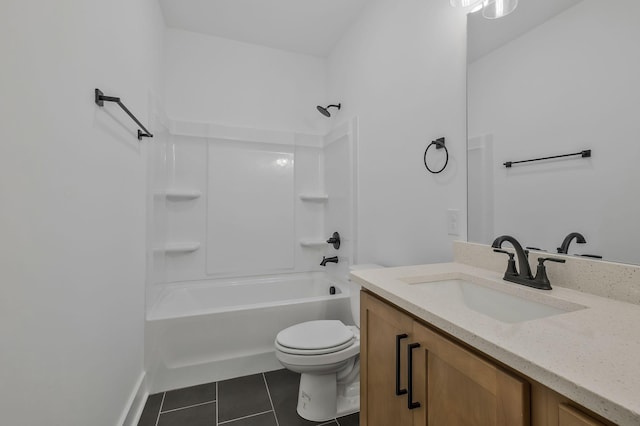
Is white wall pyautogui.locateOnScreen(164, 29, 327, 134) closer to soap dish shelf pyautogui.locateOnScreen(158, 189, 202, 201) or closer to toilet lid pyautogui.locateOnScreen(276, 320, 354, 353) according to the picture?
soap dish shelf pyautogui.locateOnScreen(158, 189, 202, 201)

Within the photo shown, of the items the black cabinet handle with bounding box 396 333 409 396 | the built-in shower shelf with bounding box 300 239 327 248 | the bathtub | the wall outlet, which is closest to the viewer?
the black cabinet handle with bounding box 396 333 409 396

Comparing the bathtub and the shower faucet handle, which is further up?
the shower faucet handle

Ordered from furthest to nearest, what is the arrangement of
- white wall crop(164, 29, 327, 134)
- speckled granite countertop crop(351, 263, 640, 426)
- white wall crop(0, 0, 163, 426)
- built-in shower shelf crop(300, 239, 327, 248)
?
built-in shower shelf crop(300, 239, 327, 248), white wall crop(164, 29, 327, 134), white wall crop(0, 0, 163, 426), speckled granite countertop crop(351, 263, 640, 426)

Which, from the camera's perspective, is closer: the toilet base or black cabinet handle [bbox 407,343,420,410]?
black cabinet handle [bbox 407,343,420,410]

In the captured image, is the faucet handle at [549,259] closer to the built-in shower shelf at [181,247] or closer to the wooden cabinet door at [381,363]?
the wooden cabinet door at [381,363]

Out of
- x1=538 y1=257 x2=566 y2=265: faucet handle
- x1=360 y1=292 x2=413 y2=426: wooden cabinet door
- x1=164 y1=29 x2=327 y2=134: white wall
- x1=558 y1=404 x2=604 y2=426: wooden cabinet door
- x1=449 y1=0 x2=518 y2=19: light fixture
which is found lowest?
x1=360 y1=292 x2=413 y2=426: wooden cabinet door

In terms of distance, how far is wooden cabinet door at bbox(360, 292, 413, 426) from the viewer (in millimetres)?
827

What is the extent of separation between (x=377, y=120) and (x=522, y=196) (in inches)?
46.5

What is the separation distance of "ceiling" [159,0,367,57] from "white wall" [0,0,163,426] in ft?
3.04

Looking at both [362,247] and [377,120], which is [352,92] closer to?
[377,120]

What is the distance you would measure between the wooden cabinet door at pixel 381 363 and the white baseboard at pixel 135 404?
120cm

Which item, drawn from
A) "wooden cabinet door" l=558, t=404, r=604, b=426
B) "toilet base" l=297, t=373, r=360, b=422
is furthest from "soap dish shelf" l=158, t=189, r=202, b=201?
"wooden cabinet door" l=558, t=404, r=604, b=426

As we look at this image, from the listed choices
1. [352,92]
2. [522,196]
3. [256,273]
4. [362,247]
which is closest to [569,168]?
[522,196]

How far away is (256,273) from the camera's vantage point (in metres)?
2.72
